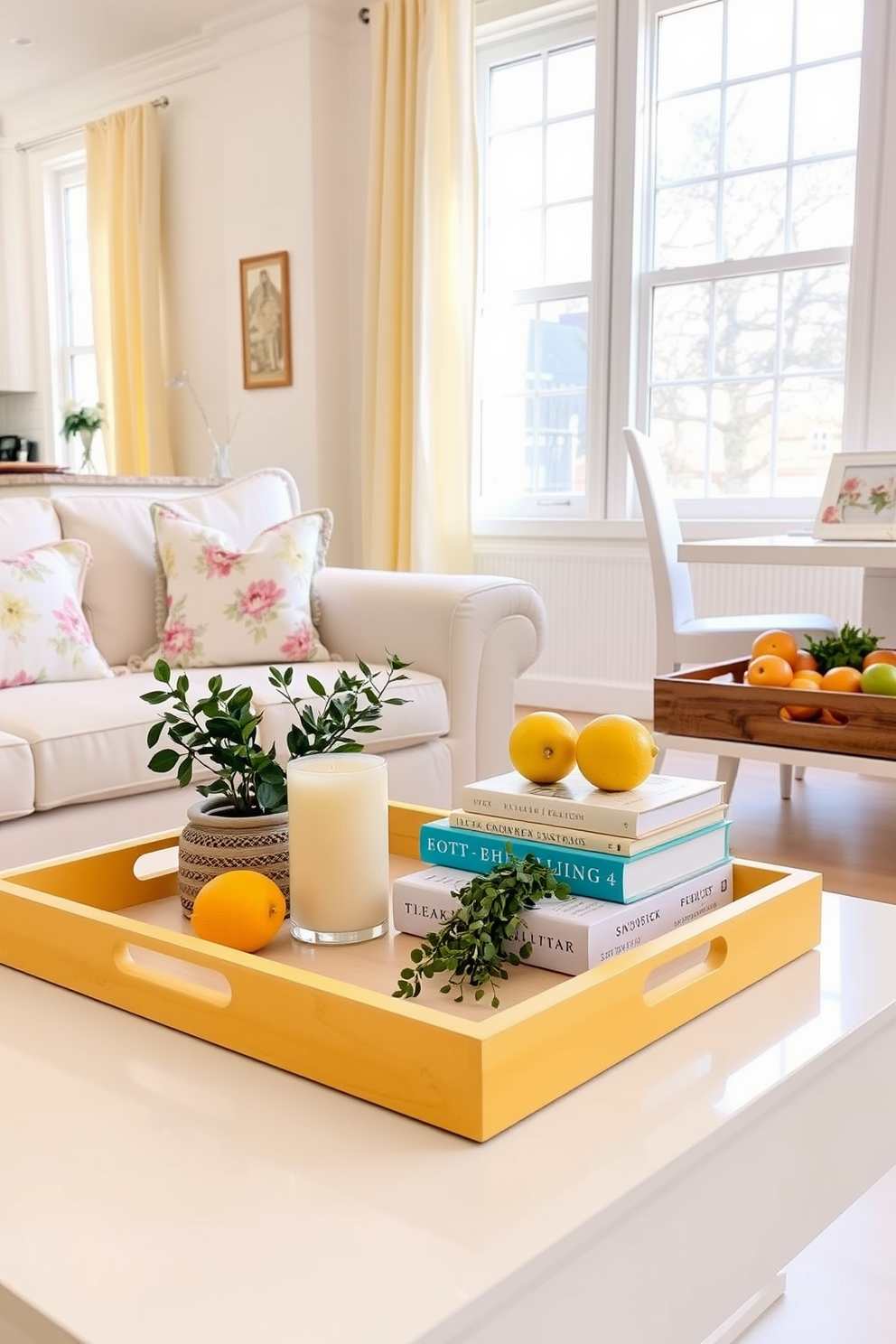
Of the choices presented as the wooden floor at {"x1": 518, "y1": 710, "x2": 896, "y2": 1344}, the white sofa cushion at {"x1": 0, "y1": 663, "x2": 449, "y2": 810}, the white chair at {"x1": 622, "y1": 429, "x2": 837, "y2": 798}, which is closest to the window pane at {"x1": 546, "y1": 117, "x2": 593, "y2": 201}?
the white chair at {"x1": 622, "y1": 429, "x2": 837, "y2": 798}

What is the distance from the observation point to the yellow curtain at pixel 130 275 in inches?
235

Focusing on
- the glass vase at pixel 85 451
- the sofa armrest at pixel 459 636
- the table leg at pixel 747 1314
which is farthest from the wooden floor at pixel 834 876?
the glass vase at pixel 85 451

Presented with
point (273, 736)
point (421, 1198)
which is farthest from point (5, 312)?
point (421, 1198)

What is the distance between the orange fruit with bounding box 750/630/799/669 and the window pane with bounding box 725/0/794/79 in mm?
2580

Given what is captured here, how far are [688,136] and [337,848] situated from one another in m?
4.15

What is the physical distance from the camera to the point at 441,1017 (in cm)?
78

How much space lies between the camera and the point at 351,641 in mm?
2924

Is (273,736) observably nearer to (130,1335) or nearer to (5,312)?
(130,1335)

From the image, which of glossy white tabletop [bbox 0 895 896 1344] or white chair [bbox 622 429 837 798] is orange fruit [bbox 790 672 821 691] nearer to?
white chair [bbox 622 429 837 798]

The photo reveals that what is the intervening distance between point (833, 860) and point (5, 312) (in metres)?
5.89

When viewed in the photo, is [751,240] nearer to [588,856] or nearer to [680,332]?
[680,332]

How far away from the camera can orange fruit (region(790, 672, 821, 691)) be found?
2529 millimetres

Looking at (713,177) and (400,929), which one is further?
(713,177)

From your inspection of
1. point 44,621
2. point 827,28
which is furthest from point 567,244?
point 44,621
